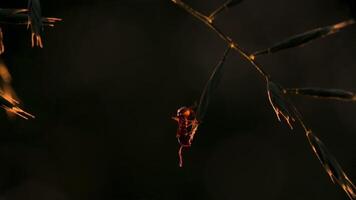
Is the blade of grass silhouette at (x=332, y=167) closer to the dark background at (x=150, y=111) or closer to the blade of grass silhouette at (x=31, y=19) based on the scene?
the blade of grass silhouette at (x=31, y=19)

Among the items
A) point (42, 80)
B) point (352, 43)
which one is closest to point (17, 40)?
point (42, 80)

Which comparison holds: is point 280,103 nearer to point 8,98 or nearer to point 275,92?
point 275,92

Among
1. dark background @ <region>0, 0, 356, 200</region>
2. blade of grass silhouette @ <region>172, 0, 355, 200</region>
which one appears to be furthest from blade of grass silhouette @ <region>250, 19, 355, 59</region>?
dark background @ <region>0, 0, 356, 200</region>

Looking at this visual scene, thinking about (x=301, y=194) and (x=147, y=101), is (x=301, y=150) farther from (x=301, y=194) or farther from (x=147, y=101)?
(x=147, y=101)

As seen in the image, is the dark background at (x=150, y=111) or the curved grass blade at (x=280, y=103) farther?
the dark background at (x=150, y=111)

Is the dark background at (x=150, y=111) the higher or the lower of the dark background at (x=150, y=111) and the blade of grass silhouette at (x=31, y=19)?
the higher

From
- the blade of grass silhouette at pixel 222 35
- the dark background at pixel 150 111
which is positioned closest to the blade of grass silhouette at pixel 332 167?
the blade of grass silhouette at pixel 222 35
